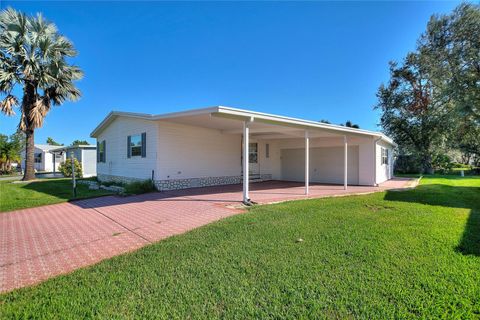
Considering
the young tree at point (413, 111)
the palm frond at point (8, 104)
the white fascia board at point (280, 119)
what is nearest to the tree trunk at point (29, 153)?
the palm frond at point (8, 104)

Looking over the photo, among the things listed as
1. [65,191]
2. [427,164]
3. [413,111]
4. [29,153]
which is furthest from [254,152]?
[427,164]

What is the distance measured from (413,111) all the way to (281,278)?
84.8 ft

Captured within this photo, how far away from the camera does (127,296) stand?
2.83 metres

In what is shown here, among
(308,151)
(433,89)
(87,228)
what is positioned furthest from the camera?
(433,89)

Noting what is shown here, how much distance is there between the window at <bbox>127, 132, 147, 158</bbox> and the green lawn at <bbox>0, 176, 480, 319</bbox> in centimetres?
729

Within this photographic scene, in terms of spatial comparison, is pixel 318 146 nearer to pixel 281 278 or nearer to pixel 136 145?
pixel 136 145

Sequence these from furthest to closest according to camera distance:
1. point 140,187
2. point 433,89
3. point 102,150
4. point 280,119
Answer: point 433,89 → point 102,150 → point 140,187 → point 280,119

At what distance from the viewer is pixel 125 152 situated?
13.0 m

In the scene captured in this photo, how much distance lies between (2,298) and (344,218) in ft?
20.7

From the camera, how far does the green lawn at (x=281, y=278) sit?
2.59m

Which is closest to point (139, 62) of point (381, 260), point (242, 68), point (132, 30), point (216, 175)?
point (132, 30)

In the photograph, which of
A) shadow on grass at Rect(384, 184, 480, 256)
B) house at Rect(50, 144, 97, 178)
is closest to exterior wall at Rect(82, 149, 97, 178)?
house at Rect(50, 144, 97, 178)

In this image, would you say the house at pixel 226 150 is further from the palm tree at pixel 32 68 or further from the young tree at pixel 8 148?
the young tree at pixel 8 148

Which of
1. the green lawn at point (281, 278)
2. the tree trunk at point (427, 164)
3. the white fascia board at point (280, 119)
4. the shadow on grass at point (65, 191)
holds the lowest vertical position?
the green lawn at point (281, 278)
